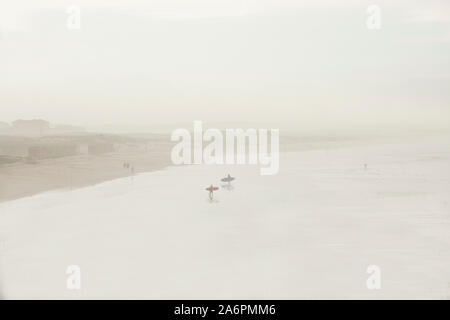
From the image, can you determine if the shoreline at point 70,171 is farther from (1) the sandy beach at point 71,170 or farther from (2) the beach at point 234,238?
(2) the beach at point 234,238

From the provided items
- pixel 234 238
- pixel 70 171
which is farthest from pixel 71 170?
pixel 234 238

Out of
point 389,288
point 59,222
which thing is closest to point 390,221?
point 389,288

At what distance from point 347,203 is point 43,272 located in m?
5.64

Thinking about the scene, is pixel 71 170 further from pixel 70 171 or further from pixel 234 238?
pixel 234 238

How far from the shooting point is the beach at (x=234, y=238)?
5.17m

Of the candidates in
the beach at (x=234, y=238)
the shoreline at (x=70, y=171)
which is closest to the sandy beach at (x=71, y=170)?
the shoreline at (x=70, y=171)

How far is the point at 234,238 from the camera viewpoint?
6.41 metres

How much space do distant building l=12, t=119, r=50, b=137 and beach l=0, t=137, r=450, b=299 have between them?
1.48 metres

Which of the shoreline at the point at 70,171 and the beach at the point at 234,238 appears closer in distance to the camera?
the beach at the point at 234,238

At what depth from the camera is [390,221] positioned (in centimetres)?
716

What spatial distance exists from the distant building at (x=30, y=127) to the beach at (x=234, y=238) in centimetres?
148

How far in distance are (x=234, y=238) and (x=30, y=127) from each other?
18.7 ft

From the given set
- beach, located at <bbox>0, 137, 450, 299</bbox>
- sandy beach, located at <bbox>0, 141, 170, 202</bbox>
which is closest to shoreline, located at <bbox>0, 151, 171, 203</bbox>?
sandy beach, located at <bbox>0, 141, 170, 202</bbox>
